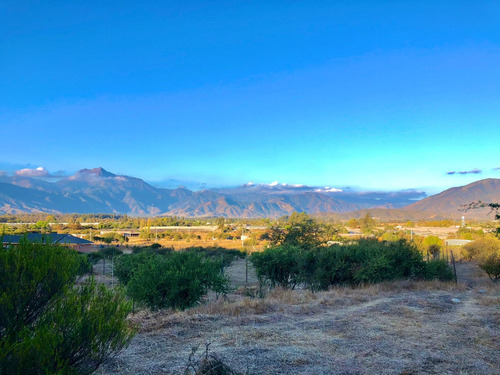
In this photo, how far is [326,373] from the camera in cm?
632

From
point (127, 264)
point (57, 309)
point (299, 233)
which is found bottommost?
point (127, 264)

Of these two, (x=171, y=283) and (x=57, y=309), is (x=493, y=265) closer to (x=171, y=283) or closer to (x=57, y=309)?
(x=171, y=283)

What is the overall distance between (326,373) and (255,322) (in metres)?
3.79

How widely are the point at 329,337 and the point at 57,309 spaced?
6253mm

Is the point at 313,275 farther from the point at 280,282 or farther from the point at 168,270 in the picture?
the point at 168,270

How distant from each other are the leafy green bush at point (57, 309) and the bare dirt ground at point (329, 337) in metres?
2.22

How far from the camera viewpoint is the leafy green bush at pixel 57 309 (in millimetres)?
4156

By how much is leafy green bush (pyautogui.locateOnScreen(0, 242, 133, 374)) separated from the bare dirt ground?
7.29 ft

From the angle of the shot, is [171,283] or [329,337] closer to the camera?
[329,337]

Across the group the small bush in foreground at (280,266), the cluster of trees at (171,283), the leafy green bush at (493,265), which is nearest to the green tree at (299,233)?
the small bush in foreground at (280,266)

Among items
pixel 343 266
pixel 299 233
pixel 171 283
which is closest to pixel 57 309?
pixel 171 283

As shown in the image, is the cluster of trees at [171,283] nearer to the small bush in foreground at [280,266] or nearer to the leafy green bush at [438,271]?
the small bush in foreground at [280,266]

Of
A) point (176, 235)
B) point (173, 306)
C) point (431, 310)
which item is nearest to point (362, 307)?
point (431, 310)

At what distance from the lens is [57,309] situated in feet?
14.3
